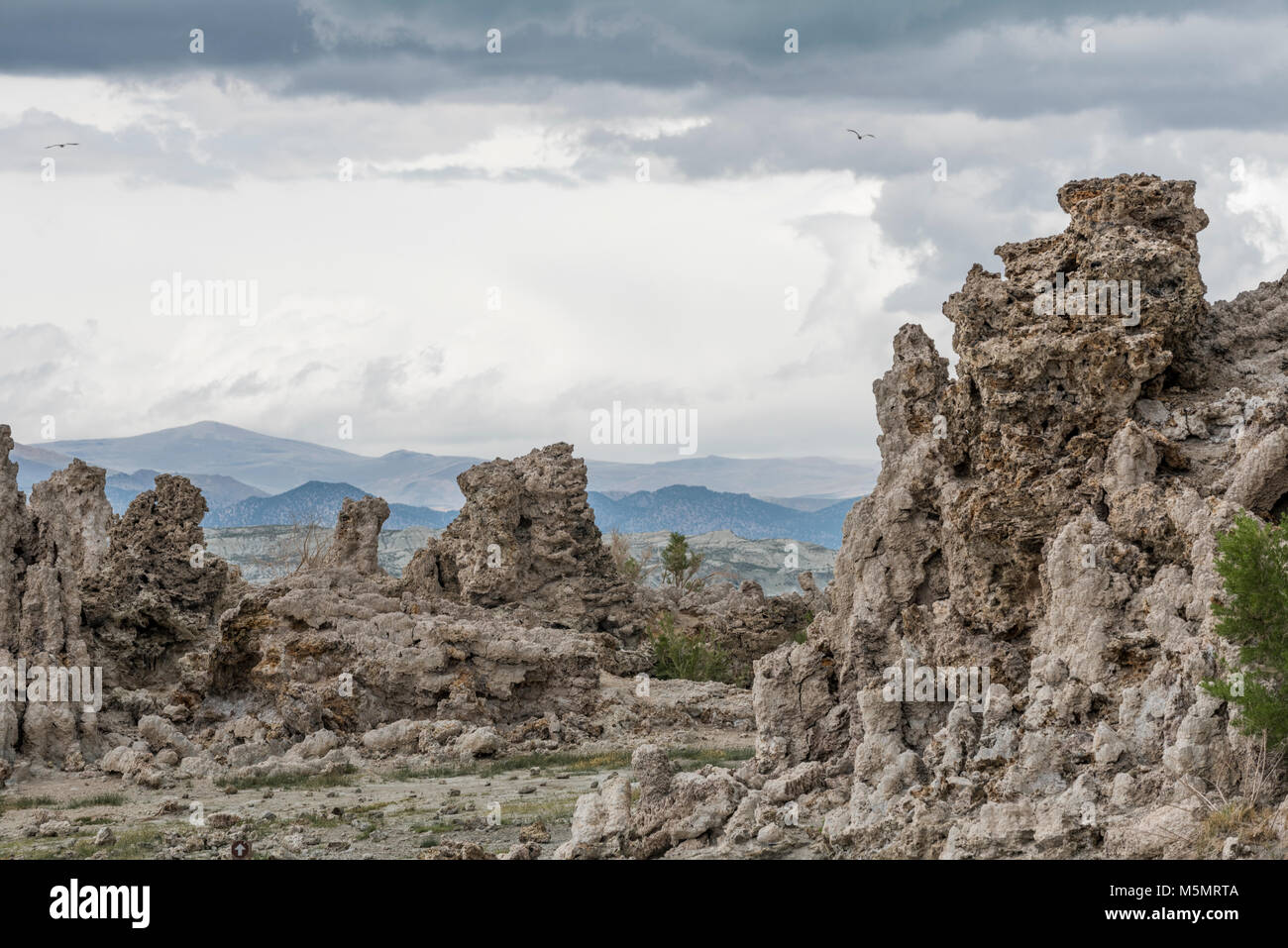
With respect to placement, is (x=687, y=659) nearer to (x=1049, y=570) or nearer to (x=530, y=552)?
(x=530, y=552)

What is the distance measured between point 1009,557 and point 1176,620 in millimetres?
3537

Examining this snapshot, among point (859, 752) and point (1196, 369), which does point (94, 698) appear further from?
point (1196, 369)

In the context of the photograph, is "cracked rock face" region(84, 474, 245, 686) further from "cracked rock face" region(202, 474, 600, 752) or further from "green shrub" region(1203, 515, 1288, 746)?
"green shrub" region(1203, 515, 1288, 746)

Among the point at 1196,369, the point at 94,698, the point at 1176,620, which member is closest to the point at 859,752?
the point at 1176,620

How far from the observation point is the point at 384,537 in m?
152

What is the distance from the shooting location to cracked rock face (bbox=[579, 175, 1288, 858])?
14172 mm

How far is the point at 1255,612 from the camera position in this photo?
533 inches

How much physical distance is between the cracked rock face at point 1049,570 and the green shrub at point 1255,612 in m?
0.41

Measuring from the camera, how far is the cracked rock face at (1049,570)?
14.2 metres

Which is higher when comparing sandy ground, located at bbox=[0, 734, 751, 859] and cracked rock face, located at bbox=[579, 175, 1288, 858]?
cracked rock face, located at bbox=[579, 175, 1288, 858]

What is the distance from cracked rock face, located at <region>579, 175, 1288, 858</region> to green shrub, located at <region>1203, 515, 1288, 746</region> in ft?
1.34

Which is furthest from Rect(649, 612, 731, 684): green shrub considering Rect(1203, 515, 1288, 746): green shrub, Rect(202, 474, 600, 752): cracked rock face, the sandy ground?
Rect(1203, 515, 1288, 746): green shrub
